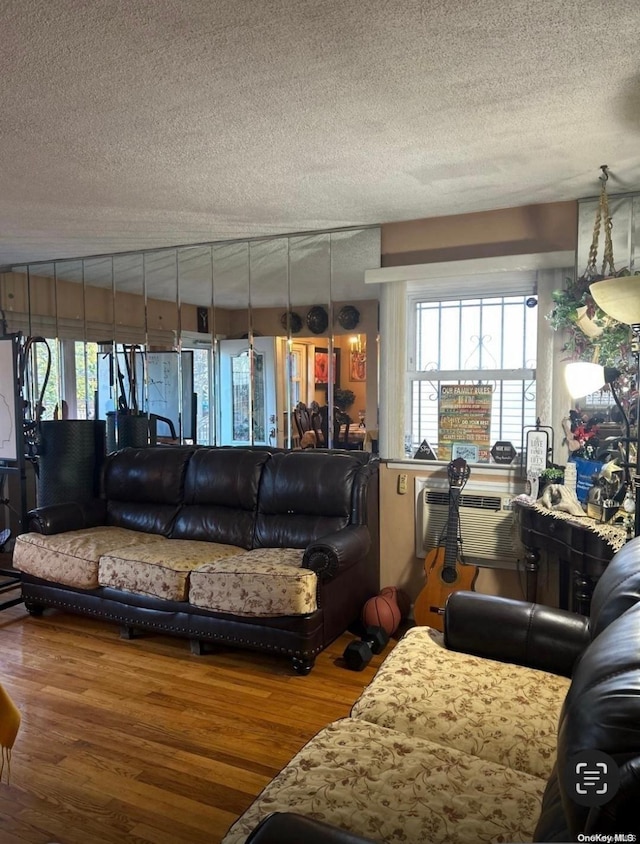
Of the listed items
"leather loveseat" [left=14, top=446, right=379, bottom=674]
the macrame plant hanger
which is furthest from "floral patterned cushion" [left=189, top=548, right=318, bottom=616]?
the macrame plant hanger

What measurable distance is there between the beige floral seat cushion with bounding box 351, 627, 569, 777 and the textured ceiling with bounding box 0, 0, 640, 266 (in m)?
2.01

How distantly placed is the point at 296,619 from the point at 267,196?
2293 millimetres

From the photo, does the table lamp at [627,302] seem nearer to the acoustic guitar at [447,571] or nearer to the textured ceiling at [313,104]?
the textured ceiling at [313,104]

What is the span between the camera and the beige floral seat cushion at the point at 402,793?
1301 millimetres

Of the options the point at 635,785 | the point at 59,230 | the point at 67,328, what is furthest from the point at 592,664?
the point at 67,328

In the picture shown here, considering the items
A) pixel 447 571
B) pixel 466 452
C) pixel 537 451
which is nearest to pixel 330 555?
pixel 447 571

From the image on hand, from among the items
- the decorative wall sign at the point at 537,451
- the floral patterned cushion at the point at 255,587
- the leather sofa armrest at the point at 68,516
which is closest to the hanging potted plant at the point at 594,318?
the decorative wall sign at the point at 537,451

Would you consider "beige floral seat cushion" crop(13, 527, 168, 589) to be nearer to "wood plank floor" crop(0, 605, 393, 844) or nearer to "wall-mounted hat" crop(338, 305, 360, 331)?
"wood plank floor" crop(0, 605, 393, 844)

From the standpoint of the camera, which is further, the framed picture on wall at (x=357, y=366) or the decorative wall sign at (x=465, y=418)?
the framed picture on wall at (x=357, y=366)

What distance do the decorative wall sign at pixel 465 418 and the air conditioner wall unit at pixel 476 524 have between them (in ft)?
0.81

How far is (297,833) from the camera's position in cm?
110

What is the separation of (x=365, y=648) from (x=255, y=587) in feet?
2.33

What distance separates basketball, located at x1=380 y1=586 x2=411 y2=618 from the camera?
3699 millimetres

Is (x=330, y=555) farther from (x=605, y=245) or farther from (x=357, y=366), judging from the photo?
(x=605, y=245)
